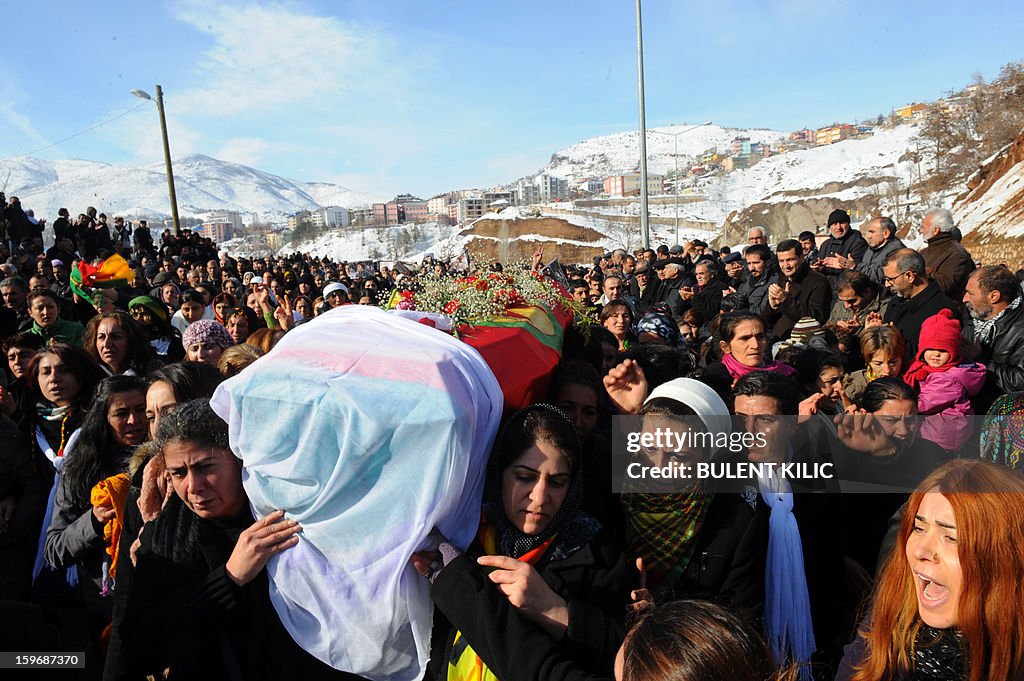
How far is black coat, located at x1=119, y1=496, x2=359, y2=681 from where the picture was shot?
1929 mm

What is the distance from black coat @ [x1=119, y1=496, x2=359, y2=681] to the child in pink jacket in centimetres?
298

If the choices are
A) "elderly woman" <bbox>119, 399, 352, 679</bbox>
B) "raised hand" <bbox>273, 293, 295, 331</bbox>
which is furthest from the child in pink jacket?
"raised hand" <bbox>273, 293, 295, 331</bbox>

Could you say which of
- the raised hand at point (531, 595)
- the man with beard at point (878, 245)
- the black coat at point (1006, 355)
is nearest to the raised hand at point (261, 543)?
the raised hand at point (531, 595)

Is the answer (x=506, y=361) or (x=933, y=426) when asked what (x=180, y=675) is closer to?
(x=506, y=361)

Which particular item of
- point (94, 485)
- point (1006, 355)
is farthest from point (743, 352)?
point (94, 485)

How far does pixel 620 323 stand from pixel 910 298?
2067mm

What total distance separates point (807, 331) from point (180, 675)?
169 inches

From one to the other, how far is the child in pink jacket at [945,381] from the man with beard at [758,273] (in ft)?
8.92

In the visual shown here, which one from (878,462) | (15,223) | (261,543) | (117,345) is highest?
(15,223)

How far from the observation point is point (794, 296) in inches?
226

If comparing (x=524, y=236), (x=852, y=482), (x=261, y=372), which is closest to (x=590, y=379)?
(x=852, y=482)

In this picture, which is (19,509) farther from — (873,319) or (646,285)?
(646,285)

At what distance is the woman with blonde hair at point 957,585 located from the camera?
153 cm

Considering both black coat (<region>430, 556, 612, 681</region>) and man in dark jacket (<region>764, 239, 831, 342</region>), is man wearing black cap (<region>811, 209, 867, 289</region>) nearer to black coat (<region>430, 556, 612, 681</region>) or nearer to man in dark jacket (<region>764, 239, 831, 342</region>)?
man in dark jacket (<region>764, 239, 831, 342</region>)
